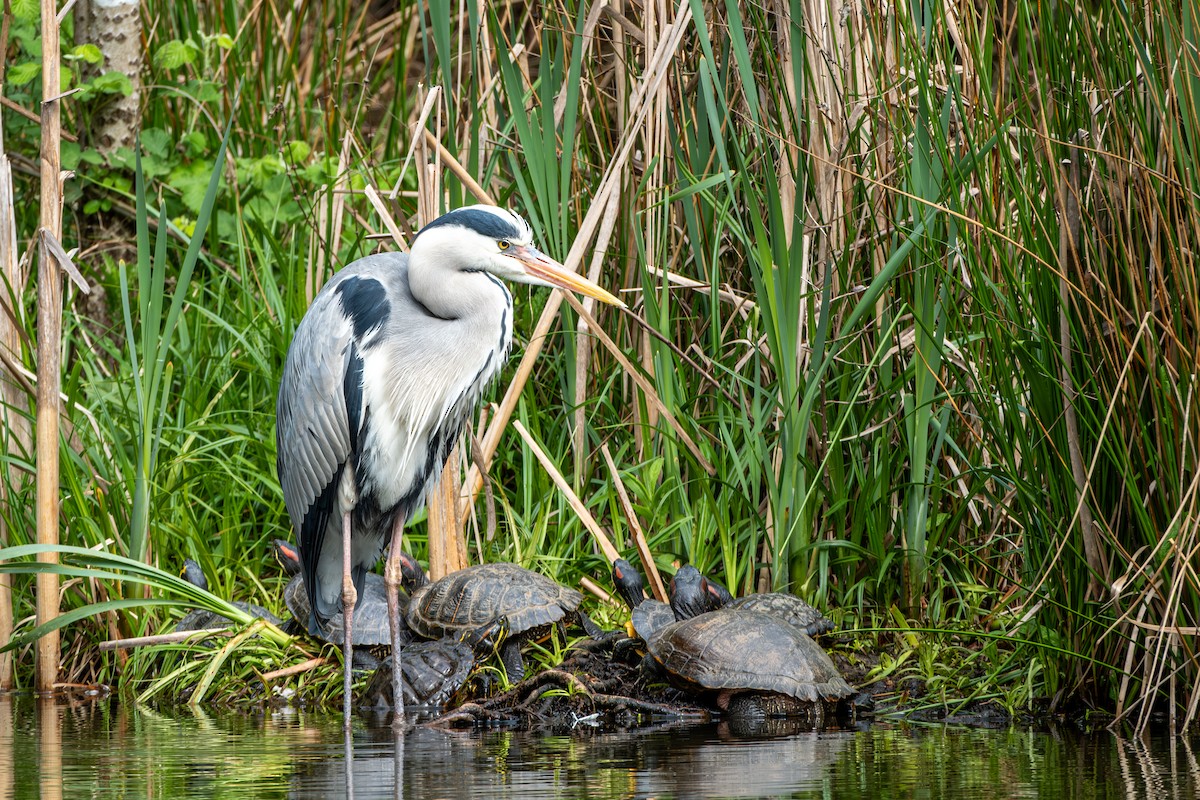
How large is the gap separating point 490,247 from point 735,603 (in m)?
1.45

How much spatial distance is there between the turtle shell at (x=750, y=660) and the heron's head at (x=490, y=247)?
109 cm

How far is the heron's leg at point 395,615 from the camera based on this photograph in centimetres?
450

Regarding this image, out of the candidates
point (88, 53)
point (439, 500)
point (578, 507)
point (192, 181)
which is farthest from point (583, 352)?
point (88, 53)

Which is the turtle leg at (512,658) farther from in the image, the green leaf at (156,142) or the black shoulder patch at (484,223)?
the green leaf at (156,142)

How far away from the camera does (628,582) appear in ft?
16.3

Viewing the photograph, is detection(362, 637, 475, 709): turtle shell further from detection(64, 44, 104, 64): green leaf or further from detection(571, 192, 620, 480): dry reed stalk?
detection(64, 44, 104, 64): green leaf

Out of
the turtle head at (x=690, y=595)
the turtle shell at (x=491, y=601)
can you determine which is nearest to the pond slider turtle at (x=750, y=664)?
the turtle head at (x=690, y=595)

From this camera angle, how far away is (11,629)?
5.11m

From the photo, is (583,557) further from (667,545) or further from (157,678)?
(157,678)

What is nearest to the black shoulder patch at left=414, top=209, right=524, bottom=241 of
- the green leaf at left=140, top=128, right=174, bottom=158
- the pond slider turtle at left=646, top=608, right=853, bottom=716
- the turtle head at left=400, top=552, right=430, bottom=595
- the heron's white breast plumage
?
the heron's white breast plumage

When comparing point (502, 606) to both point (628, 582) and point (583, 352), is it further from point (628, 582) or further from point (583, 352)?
point (583, 352)

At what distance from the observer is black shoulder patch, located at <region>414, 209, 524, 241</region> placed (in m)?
4.54

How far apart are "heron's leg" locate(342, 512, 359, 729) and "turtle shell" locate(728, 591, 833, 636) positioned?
1.28m

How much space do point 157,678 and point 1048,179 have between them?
3444 mm
